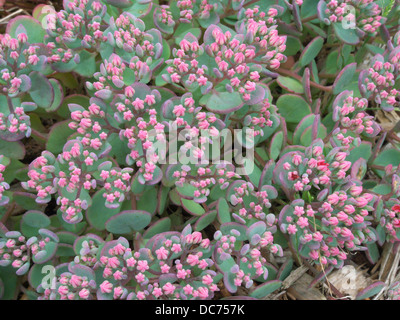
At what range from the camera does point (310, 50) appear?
1688 mm

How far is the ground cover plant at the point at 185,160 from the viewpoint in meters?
1.36

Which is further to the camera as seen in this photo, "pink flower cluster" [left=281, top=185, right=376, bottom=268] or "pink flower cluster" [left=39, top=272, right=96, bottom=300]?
"pink flower cluster" [left=281, top=185, right=376, bottom=268]

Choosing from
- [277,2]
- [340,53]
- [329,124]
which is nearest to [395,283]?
[329,124]

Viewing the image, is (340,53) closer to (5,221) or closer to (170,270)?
(170,270)

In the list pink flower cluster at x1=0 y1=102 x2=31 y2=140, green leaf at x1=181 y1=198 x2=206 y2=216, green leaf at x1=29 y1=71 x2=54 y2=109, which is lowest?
green leaf at x1=181 y1=198 x2=206 y2=216

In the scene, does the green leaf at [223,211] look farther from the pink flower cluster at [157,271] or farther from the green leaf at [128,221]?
the green leaf at [128,221]

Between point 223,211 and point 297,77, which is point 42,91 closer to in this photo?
point 223,211

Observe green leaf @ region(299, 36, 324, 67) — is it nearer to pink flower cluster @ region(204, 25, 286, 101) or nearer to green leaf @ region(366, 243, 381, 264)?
pink flower cluster @ region(204, 25, 286, 101)

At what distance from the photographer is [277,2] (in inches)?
66.8

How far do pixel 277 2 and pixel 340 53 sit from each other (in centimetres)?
37

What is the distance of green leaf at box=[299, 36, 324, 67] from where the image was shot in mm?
1671

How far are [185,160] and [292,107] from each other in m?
0.58

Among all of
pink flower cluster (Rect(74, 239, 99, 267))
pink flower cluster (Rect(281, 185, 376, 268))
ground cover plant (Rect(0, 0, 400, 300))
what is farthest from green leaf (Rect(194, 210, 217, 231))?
pink flower cluster (Rect(74, 239, 99, 267))

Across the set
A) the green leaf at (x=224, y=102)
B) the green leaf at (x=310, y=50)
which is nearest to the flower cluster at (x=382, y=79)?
the green leaf at (x=310, y=50)
